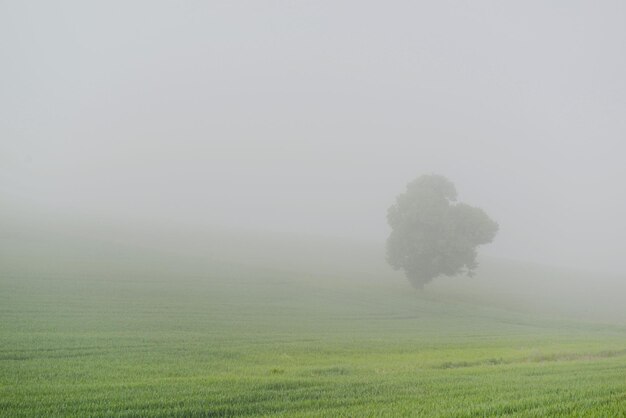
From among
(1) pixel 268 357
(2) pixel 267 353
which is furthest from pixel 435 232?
(1) pixel 268 357

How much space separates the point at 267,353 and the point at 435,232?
38.7 meters

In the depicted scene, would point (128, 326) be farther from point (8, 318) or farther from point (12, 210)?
point (12, 210)

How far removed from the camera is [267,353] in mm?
23734

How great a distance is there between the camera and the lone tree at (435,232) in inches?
2281

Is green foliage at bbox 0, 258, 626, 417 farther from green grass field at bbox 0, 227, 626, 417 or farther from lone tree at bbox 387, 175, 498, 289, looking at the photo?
lone tree at bbox 387, 175, 498, 289

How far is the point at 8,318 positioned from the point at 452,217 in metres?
46.1

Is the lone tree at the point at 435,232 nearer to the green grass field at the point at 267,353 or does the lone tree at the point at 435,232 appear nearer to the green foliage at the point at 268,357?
the green grass field at the point at 267,353

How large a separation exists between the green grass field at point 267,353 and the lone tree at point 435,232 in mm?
7541

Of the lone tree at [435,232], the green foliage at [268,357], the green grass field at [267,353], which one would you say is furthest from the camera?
the lone tree at [435,232]

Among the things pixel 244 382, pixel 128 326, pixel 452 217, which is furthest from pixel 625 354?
pixel 452 217

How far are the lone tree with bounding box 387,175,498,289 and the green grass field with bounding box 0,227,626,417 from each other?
754cm

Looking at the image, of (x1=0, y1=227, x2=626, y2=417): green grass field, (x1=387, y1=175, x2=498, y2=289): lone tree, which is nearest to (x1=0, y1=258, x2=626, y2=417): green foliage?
(x1=0, y1=227, x2=626, y2=417): green grass field

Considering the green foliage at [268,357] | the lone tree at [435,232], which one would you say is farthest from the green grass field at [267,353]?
the lone tree at [435,232]

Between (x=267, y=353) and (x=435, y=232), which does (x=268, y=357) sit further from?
(x=435, y=232)
